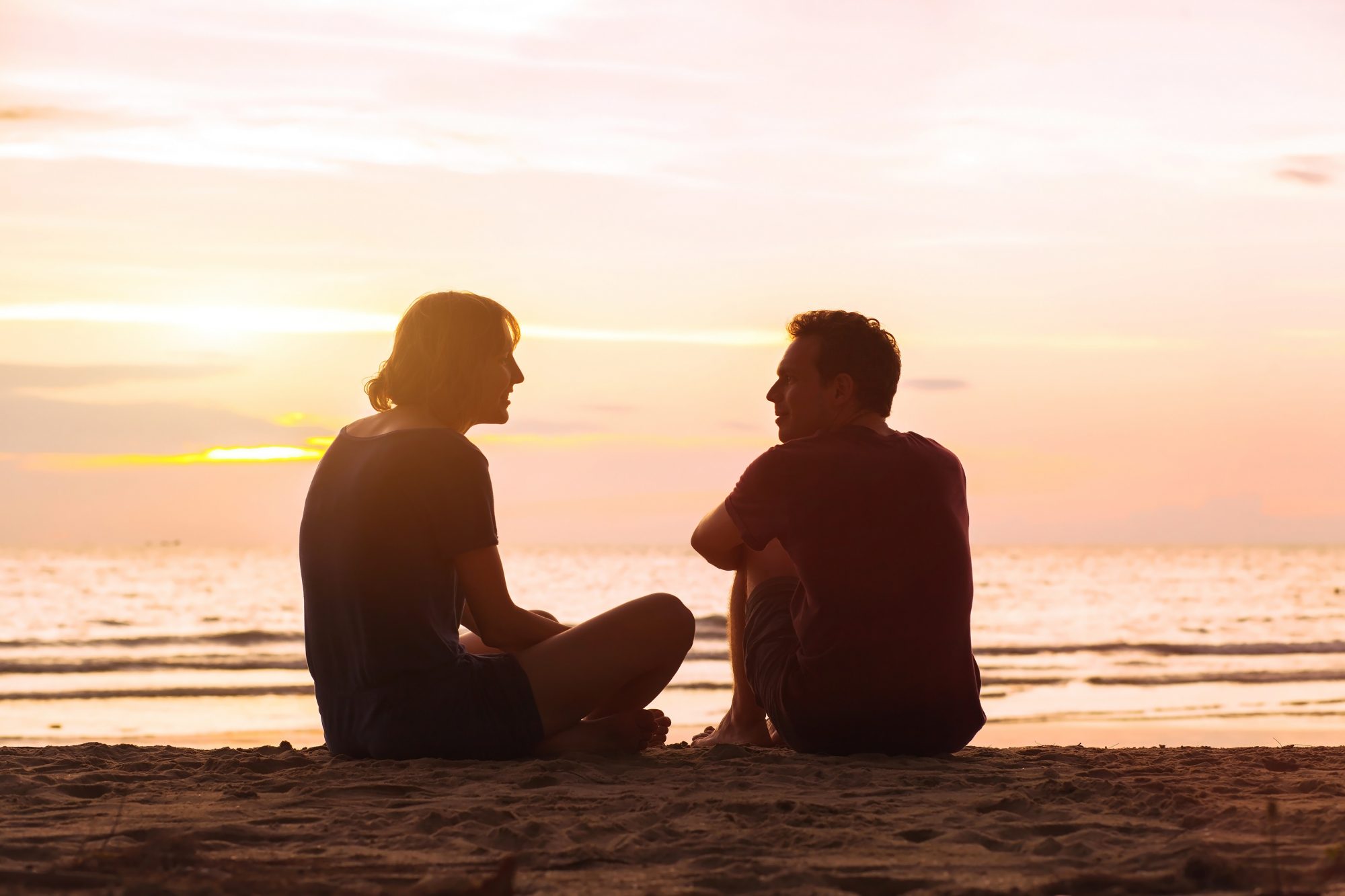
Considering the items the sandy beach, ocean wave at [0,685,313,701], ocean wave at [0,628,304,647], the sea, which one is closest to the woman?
the sandy beach

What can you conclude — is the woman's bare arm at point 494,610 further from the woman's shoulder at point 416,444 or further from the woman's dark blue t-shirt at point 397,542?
the woman's shoulder at point 416,444

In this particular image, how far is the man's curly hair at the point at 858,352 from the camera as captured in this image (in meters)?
4.28

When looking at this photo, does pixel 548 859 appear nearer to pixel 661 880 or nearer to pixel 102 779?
pixel 661 880

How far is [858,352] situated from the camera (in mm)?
4277

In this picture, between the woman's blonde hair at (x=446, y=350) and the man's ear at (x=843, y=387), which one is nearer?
the woman's blonde hair at (x=446, y=350)

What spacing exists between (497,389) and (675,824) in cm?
160

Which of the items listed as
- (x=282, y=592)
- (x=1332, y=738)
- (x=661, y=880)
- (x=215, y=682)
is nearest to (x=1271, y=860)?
(x=661, y=880)

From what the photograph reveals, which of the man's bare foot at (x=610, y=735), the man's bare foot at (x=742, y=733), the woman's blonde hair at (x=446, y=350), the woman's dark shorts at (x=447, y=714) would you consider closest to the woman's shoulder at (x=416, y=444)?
the woman's blonde hair at (x=446, y=350)

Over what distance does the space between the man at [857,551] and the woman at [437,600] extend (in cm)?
42

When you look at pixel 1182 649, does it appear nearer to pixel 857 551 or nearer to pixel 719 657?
pixel 719 657

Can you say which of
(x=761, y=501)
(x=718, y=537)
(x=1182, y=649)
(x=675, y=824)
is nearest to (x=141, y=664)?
(x=718, y=537)

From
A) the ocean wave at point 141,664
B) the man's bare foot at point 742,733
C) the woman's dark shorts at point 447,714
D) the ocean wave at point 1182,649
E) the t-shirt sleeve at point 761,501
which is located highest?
the t-shirt sleeve at point 761,501

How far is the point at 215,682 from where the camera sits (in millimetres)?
12836

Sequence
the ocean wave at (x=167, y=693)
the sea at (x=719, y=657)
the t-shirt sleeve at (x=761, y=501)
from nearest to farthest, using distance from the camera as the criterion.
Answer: the t-shirt sleeve at (x=761, y=501), the sea at (x=719, y=657), the ocean wave at (x=167, y=693)
